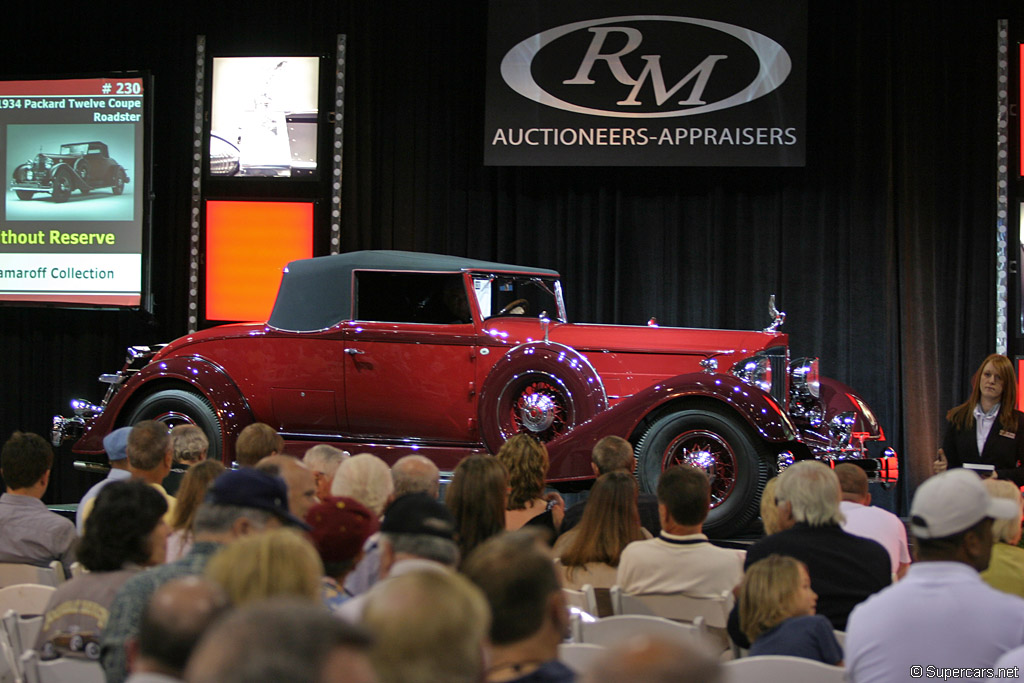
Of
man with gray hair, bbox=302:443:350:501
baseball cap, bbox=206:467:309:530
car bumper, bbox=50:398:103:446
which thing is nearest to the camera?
baseball cap, bbox=206:467:309:530

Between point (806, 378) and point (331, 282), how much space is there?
3079 millimetres

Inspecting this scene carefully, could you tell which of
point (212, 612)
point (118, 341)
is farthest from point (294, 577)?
point (118, 341)

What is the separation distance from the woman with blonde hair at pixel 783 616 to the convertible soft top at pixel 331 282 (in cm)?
441

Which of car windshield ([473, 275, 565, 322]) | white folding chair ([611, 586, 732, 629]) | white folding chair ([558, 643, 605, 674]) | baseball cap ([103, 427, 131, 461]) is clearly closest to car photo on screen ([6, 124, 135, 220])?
car windshield ([473, 275, 565, 322])

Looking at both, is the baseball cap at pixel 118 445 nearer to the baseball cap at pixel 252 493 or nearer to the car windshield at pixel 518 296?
the baseball cap at pixel 252 493

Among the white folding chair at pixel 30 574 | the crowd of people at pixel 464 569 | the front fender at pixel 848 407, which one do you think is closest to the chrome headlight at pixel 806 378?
the front fender at pixel 848 407

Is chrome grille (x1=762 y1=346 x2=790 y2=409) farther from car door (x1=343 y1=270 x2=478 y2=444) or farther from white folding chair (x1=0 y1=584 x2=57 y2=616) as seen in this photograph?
white folding chair (x1=0 y1=584 x2=57 y2=616)

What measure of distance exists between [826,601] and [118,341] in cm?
813

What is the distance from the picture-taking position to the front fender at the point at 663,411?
575 centimetres

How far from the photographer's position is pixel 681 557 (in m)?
3.33

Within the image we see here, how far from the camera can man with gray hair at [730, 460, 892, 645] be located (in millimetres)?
3066

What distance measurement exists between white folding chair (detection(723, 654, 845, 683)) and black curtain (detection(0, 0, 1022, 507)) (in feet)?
21.5

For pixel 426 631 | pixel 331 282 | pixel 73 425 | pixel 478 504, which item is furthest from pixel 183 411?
pixel 426 631

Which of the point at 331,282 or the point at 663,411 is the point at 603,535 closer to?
the point at 663,411
